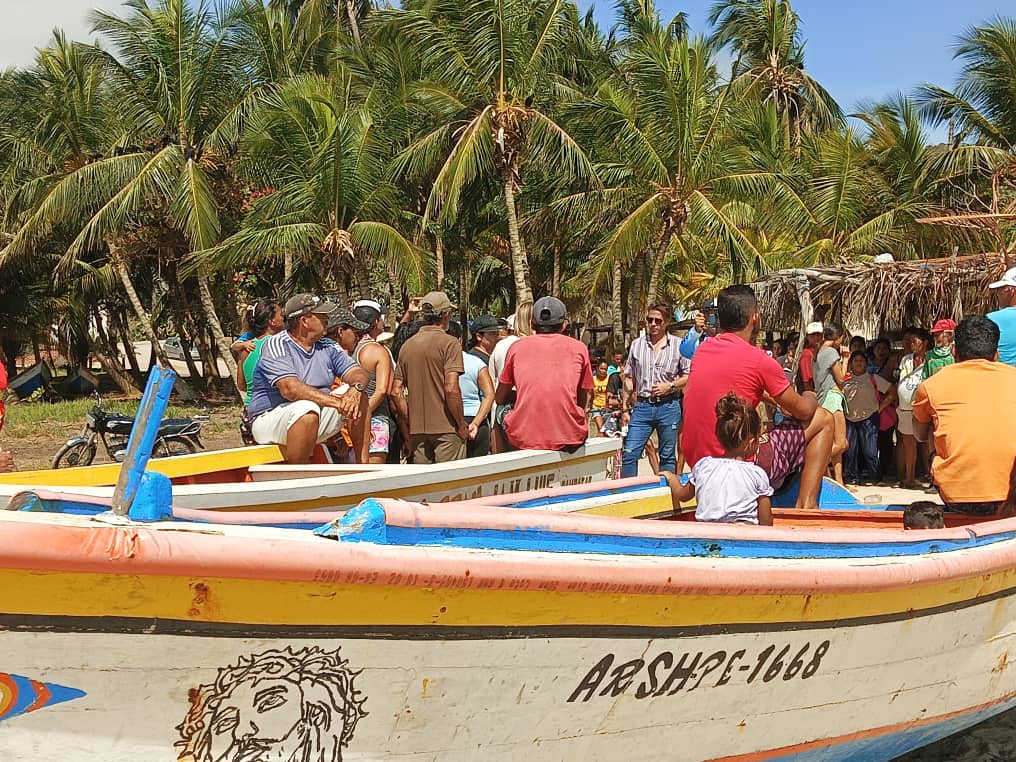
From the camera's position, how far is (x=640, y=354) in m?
8.00

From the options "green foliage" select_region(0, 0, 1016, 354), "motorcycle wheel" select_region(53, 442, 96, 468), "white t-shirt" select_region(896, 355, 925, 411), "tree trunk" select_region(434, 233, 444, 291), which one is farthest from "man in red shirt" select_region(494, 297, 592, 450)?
"tree trunk" select_region(434, 233, 444, 291)

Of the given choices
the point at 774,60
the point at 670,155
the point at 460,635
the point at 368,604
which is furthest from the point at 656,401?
the point at 774,60

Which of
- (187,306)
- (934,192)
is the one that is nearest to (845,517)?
(934,192)

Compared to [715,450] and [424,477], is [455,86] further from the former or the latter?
[715,450]

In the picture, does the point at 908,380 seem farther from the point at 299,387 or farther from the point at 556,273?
the point at 556,273

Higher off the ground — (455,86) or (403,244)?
(455,86)

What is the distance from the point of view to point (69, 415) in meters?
20.4

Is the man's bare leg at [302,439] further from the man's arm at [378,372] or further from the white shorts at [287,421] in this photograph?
the man's arm at [378,372]

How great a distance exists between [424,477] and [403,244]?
1273cm

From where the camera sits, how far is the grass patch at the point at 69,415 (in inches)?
706

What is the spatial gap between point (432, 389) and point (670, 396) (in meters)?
2.05

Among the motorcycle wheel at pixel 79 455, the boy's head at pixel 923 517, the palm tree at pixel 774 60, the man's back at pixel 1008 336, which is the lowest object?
the motorcycle wheel at pixel 79 455

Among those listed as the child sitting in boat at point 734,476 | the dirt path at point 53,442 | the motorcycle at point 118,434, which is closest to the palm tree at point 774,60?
the dirt path at point 53,442

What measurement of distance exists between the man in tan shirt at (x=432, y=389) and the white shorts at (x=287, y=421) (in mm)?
649
